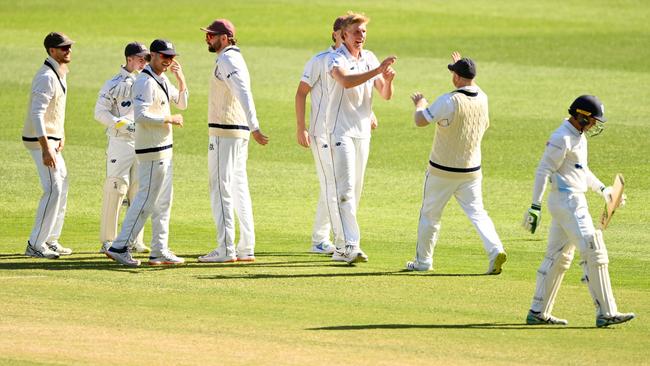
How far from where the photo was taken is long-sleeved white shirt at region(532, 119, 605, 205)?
10375mm

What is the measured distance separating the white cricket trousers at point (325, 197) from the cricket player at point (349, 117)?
0.57ft

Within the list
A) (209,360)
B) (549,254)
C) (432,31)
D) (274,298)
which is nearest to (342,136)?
(274,298)

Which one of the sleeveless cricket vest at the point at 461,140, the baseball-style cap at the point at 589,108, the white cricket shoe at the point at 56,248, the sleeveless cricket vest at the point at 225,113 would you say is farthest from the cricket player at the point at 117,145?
the baseball-style cap at the point at 589,108

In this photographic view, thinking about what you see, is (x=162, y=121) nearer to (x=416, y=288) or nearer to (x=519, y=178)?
(x=416, y=288)

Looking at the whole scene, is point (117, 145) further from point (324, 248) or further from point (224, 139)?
point (324, 248)

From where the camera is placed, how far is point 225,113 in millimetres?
12914

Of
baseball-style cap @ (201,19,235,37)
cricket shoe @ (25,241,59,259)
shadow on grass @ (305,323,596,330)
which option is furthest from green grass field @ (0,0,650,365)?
baseball-style cap @ (201,19,235,37)

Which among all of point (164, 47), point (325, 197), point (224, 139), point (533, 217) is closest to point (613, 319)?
point (533, 217)

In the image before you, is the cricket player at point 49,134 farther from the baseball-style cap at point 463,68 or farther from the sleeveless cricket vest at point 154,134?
the baseball-style cap at point 463,68

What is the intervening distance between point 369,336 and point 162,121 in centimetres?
358

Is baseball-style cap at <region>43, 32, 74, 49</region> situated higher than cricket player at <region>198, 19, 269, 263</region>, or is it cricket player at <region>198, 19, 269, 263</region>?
baseball-style cap at <region>43, 32, 74, 49</region>

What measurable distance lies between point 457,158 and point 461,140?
0.17 meters

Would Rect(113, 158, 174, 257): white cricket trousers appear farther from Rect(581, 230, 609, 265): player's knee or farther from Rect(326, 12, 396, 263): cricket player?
Rect(581, 230, 609, 265): player's knee

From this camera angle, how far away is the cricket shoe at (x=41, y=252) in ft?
43.1
